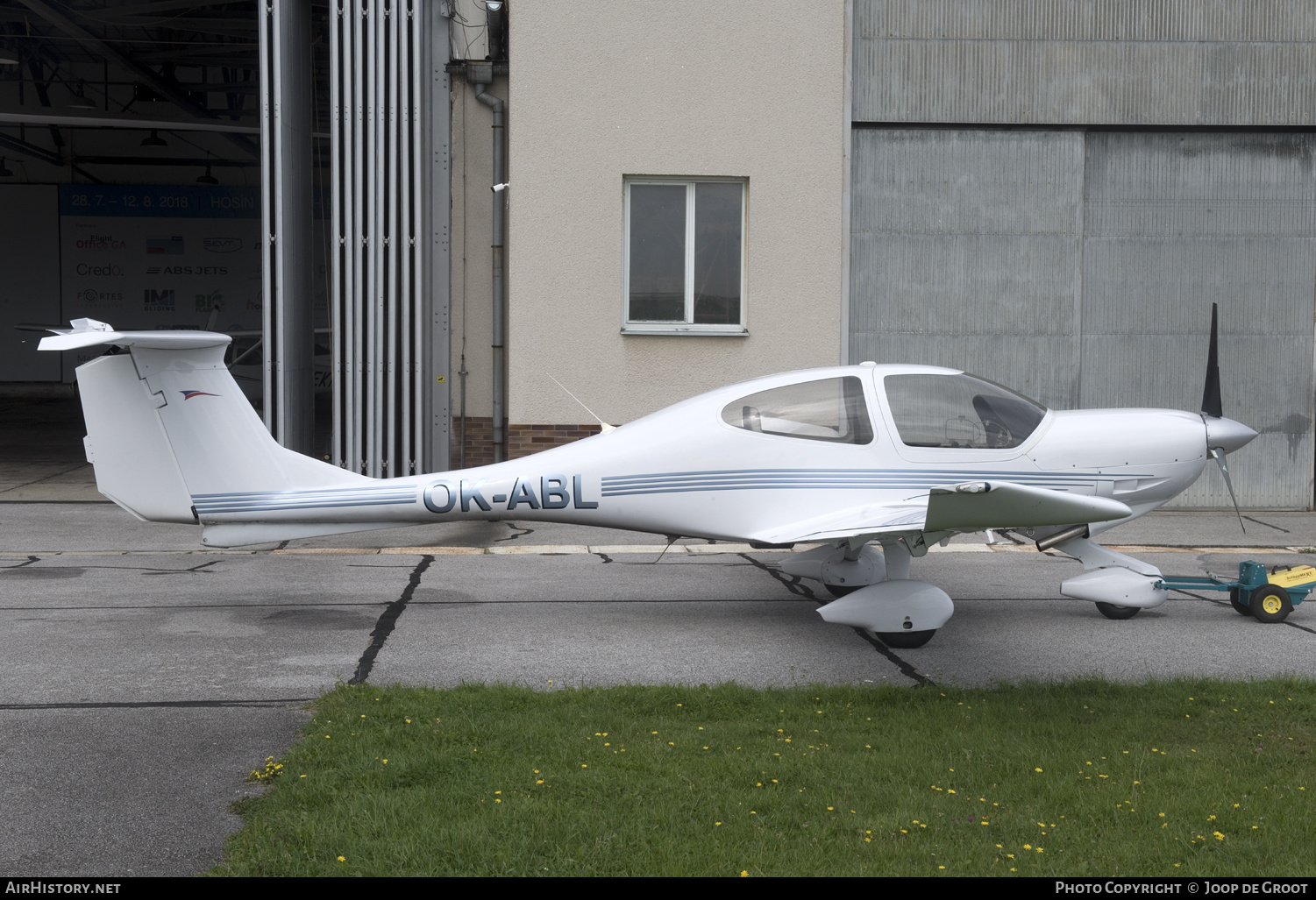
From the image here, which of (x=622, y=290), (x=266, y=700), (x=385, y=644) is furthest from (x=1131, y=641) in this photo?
(x=622, y=290)

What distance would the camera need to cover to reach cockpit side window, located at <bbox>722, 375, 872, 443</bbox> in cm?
805

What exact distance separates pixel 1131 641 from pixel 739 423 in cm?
302

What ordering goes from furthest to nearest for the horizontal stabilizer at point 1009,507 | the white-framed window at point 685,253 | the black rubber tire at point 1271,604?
the white-framed window at point 685,253 < the black rubber tire at point 1271,604 < the horizontal stabilizer at point 1009,507

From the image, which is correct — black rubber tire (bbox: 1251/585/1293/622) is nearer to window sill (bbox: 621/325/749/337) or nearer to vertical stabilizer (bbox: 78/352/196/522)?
window sill (bbox: 621/325/749/337)

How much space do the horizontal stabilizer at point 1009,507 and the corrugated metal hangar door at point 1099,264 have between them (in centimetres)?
692

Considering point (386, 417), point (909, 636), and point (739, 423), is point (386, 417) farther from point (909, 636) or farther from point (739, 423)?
point (909, 636)

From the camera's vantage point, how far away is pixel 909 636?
24.5 feet

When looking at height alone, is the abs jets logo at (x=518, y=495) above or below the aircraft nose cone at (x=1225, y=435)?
below

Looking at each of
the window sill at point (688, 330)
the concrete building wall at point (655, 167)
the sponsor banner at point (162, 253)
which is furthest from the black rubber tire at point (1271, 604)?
the sponsor banner at point (162, 253)

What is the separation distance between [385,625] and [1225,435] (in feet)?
20.5

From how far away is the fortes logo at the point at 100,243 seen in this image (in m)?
33.5

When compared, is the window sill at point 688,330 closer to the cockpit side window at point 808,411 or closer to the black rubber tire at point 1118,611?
the cockpit side window at point 808,411

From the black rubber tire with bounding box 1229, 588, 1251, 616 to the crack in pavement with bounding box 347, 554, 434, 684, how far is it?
6082 millimetres

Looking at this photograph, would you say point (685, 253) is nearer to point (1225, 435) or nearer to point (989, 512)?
point (1225, 435)
